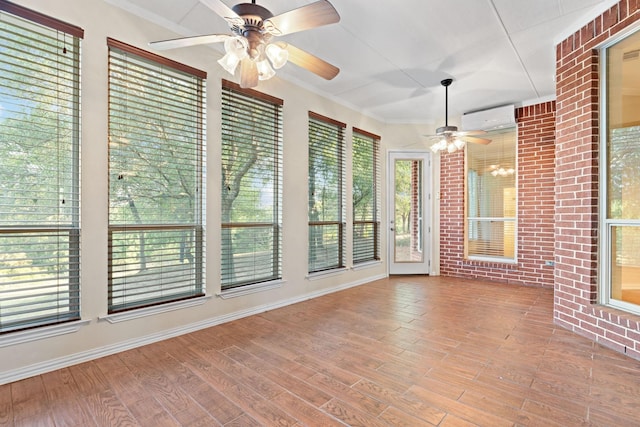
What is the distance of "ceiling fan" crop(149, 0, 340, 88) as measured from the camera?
173cm

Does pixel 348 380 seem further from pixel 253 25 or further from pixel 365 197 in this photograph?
pixel 365 197

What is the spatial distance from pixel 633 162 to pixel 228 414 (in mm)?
3555

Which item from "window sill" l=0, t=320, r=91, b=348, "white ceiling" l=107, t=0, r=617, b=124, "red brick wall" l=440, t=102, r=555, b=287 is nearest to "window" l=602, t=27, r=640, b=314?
"white ceiling" l=107, t=0, r=617, b=124

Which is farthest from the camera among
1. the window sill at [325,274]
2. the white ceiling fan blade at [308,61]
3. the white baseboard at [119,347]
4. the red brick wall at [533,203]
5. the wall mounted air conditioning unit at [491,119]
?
the wall mounted air conditioning unit at [491,119]

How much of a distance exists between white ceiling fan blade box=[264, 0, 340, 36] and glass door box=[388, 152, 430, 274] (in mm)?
4198

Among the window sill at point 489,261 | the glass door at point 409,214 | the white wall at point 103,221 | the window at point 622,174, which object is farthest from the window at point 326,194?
the window at point 622,174

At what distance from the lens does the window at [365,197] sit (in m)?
5.21

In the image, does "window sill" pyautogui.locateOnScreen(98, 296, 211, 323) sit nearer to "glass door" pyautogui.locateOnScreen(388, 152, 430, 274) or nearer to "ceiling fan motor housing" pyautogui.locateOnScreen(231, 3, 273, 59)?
"ceiling fan motor housing" pyautogui.locateOnScreen(231, 3, 273, 59)

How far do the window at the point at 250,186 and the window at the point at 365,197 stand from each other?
1.66 meters

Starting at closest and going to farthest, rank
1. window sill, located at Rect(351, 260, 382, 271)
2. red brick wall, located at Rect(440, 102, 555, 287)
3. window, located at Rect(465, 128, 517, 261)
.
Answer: red brick wall, located at Rect(440, 102, 555, 287), window sill, located at Rect(351, 260, 382, 271), window, located at Rect(465, 128, 517, 261)

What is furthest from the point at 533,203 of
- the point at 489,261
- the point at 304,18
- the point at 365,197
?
the point at 304,18

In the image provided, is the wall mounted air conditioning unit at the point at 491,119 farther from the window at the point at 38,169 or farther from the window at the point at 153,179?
the window at the point at 38,169

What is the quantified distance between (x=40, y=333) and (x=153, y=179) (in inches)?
53.6

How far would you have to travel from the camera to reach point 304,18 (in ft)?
5.79
